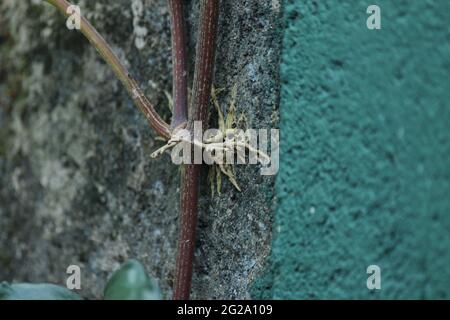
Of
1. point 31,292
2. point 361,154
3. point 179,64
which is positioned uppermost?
point 179,64

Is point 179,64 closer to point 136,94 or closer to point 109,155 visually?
point 136,94

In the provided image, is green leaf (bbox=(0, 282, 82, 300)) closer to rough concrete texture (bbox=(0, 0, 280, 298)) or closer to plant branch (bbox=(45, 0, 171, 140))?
rough concrete texture (bbox=(0, 0, 280, 298))

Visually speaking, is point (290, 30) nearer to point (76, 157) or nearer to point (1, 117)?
point (76, 157)

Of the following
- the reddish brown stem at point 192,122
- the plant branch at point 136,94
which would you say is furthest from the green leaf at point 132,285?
the plant branch at point 136,94

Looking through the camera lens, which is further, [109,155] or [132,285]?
[109,155]

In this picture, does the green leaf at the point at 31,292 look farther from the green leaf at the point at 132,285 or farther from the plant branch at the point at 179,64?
the plant branch at the point at 179,64

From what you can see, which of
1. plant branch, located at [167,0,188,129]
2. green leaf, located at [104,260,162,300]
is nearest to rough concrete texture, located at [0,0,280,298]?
plant branch, located at [167,0,188,129]

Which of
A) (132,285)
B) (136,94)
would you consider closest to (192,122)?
(136,94)
